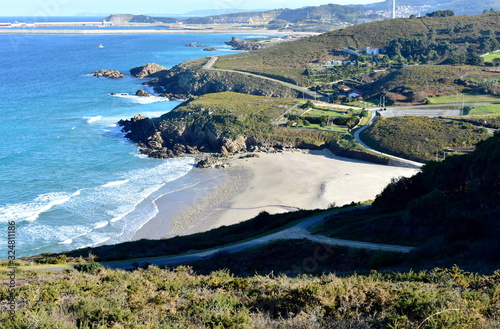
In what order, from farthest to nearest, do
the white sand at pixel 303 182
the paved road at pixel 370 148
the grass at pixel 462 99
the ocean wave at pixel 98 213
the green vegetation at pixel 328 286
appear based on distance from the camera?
1. the grass at pixel 462 99
2. the paved road at pixel 370 148
3. the white sand at pixel 303 182
4. the ocean wave at pixel 98 213
5. the green vegetation at pixel 328 286

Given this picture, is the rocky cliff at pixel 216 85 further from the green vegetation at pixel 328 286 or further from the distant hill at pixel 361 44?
the green vegetation at pixel 328 286

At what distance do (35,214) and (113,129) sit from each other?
1031 inches

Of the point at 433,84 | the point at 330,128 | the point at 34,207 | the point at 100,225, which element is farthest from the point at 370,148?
the point at 34,207

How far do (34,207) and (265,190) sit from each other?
1700 cm

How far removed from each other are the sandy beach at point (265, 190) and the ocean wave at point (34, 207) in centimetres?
721

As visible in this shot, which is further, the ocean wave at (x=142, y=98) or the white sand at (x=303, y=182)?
the ocean wave at (x=142, y=98)

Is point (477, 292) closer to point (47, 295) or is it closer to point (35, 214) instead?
point (47, 295)

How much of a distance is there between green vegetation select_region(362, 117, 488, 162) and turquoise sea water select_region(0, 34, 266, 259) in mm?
19432

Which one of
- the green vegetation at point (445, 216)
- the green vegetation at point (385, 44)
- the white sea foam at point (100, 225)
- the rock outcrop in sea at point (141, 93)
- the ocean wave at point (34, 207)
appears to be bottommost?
the white sea foam at point (100, 225)

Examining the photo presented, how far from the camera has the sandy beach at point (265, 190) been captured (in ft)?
104

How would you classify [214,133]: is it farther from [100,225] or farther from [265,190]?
[100,225]

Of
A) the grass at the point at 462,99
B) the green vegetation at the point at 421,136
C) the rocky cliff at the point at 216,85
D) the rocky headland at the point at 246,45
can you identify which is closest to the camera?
the green vegetation at the point at 421,136

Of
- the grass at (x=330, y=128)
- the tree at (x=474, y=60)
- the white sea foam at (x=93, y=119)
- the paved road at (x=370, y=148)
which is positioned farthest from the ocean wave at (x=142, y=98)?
the tree at (x=474, y=60)

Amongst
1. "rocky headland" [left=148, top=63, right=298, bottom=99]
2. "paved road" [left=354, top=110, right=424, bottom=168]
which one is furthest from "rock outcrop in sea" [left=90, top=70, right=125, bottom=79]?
"paved road" [left=354, top=110, right=424, bottom=168]
